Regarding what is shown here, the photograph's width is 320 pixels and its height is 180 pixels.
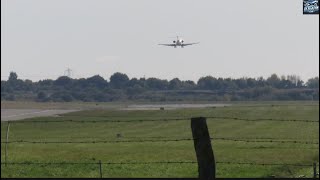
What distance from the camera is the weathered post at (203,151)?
1002 centimetres

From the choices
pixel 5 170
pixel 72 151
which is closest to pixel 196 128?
pixel 5 170

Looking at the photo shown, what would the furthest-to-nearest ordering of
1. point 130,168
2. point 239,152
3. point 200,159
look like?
point 239,152 → point 130,168 → point 200,159

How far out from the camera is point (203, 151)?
10.0m

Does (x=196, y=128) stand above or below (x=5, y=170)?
above

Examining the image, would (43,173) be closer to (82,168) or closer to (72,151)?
(82,168)

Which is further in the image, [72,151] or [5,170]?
[72,151]

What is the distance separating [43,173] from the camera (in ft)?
82.7

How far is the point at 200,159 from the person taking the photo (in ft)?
32.9

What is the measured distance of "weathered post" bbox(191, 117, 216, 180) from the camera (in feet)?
32.9

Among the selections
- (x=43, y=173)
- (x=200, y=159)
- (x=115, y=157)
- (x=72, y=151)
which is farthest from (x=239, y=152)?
(x=200, y=159)

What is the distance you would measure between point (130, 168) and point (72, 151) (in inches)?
498

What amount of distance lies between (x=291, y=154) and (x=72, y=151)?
1238 centimetres

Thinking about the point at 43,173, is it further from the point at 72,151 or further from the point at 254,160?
the point at 72,151

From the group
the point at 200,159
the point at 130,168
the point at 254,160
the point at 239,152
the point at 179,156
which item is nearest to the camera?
the point at 200,159
